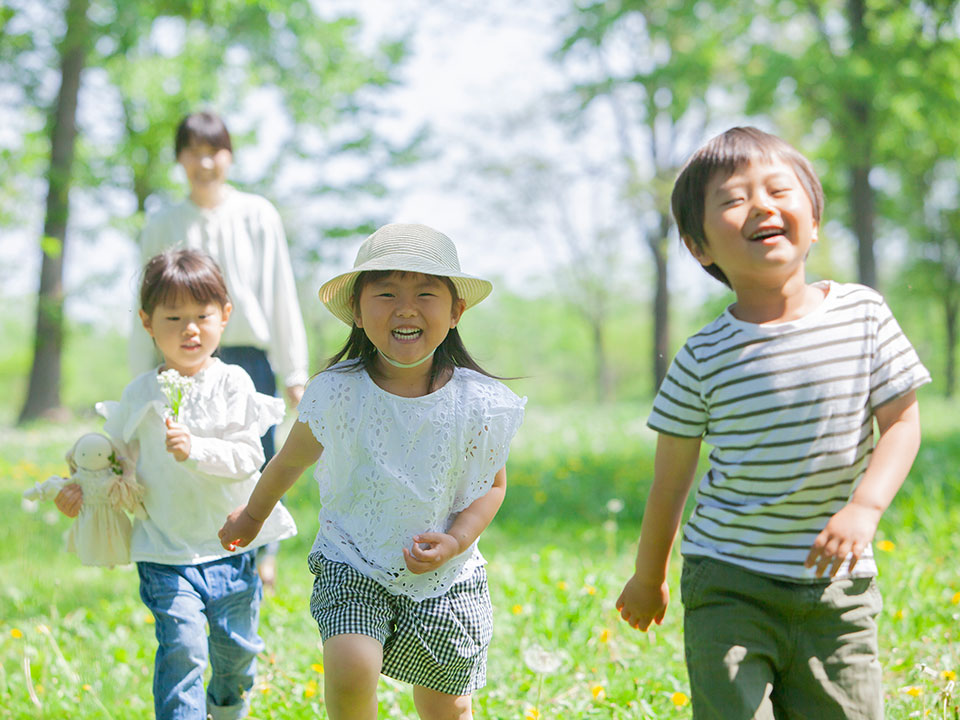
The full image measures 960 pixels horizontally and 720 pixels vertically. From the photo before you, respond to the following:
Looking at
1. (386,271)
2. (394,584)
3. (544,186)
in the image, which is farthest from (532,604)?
(544,186)

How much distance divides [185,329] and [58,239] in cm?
1434

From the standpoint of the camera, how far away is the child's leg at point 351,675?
2.15 metres

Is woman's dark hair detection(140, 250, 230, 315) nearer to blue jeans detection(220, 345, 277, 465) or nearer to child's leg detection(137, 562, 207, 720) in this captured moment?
child's leg detection(137, 562, 207, 720)

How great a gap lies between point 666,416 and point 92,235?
19.5 metres

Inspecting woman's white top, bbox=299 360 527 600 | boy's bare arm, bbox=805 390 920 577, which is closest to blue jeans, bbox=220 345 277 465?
woman's white top, bbox=299 360 527 600

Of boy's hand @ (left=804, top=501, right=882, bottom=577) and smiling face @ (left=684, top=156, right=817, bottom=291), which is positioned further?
smiling face @ (left=684, top=156, right=817, bottom=291)

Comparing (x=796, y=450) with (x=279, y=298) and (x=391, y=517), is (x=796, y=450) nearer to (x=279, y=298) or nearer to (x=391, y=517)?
(x=391, y=517)

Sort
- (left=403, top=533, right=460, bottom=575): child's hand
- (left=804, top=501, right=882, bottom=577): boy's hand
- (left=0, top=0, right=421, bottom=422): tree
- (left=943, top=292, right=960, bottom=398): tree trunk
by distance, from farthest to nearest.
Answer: (left=943, top=292, right=960, bottom=398): tree trunk → (left=0, top=0, right=421, bottom=422): tree → (left=403, top=533, right=460, bottom=575): child's hand → (left=804, top=501, right=882, bottom=577): boy's hand

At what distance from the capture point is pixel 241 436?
286cm

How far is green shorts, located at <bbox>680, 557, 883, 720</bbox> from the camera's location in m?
1.96

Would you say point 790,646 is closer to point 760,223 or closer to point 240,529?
point 760,223

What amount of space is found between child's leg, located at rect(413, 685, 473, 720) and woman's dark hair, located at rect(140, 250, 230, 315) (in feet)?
4.34

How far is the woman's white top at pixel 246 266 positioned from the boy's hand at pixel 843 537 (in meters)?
2.75

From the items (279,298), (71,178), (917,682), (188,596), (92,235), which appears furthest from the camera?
(92,235)
